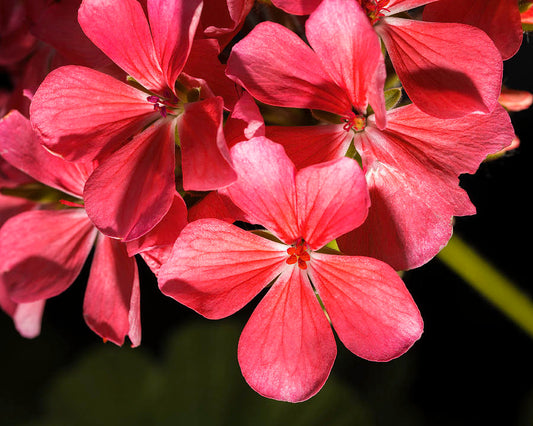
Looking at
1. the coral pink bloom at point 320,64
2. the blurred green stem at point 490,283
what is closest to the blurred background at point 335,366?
the blurred green stem at point 490,283

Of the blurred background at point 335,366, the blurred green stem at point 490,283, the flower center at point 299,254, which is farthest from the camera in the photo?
the blurred background at point 335,366

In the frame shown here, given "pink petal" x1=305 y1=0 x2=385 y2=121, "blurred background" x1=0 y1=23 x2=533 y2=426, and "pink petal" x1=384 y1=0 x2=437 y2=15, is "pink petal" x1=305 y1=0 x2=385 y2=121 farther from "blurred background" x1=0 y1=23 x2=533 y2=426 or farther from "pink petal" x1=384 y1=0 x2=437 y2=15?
"blurred background" x1=0 y1=23 x2=533 y2=426

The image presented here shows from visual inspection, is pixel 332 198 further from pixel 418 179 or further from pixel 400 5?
pixel 400 5

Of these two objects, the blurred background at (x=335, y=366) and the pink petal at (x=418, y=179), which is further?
the blurred background at (x=335, y=366)

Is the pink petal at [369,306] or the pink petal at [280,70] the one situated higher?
the pink petal at [280,70]

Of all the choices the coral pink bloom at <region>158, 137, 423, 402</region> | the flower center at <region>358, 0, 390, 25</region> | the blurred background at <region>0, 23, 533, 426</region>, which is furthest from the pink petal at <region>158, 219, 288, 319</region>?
the blurred background at <region>0, 23, 533, 426</region>

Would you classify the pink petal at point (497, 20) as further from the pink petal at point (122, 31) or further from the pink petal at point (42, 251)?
the pink petal at point (42, 251)
